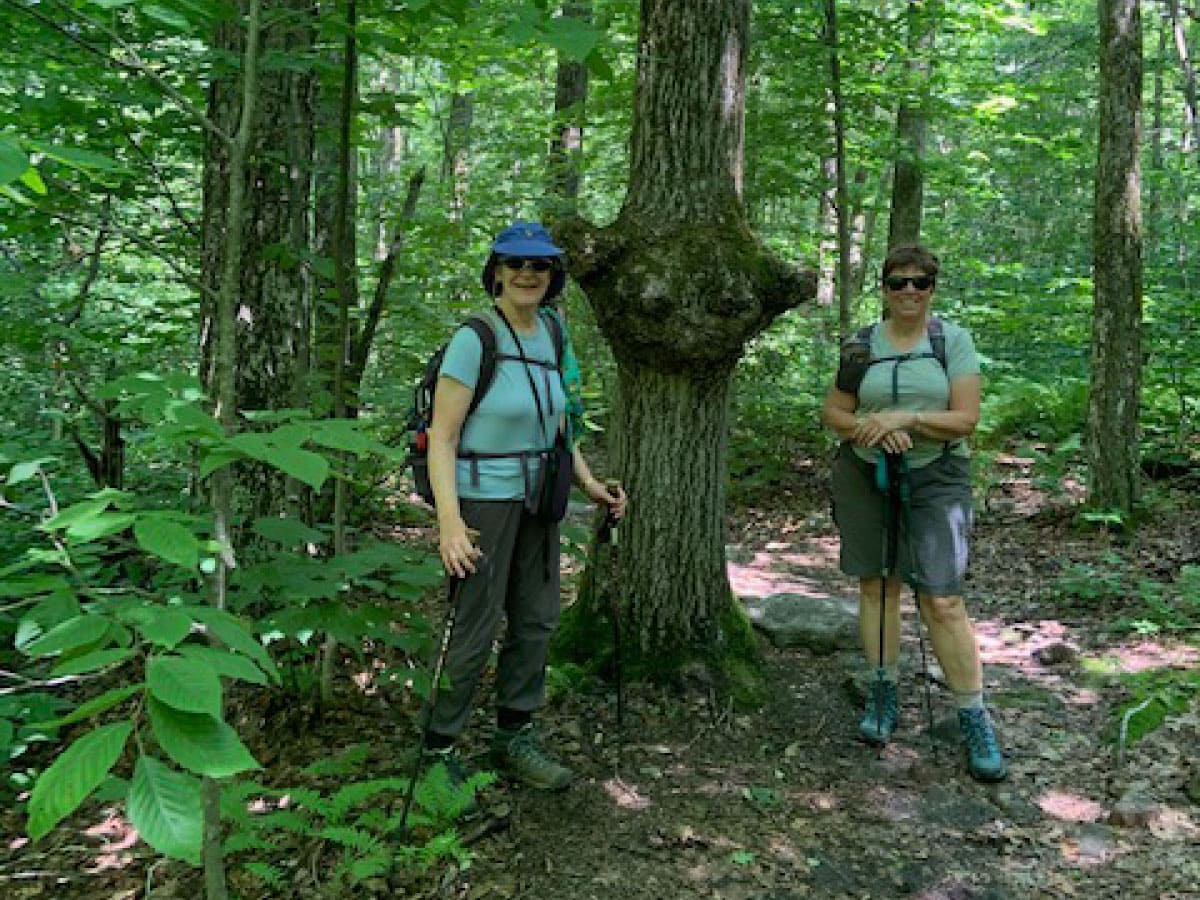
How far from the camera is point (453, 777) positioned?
3643mm

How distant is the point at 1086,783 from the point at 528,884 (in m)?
2.55

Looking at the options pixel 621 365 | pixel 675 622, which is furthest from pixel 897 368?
pixel 675 622

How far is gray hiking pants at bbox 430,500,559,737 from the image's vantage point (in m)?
3.60

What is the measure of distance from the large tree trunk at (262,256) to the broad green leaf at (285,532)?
1.31m

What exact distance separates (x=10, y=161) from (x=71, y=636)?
32.8 inches

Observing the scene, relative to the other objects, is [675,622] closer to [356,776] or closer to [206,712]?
[356,776]

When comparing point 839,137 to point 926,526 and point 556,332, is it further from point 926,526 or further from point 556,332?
point 556,332

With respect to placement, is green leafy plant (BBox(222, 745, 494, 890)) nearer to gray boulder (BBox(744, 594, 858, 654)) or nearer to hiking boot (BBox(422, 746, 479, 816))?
hiking boot (BBox(422, 746, 479, 816))

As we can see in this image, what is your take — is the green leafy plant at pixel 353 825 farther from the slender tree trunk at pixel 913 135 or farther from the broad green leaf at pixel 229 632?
the slender tree trunk at pixel 913 135

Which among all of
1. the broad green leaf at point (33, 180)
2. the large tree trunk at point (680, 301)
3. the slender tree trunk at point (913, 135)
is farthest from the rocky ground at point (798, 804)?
the slender tree trunk at point (913, 135)

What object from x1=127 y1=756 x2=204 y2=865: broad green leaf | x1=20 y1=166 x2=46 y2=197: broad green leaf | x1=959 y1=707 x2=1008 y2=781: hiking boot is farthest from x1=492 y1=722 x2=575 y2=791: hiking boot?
x1=20 y1=166 x2=46 y2=197: broad green leaf

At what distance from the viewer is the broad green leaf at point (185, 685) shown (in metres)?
1.45

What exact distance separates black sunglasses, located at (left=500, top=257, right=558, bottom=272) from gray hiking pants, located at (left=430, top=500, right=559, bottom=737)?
3.08ft

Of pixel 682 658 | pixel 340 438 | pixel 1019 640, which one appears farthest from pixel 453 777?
pixel 1019 640
